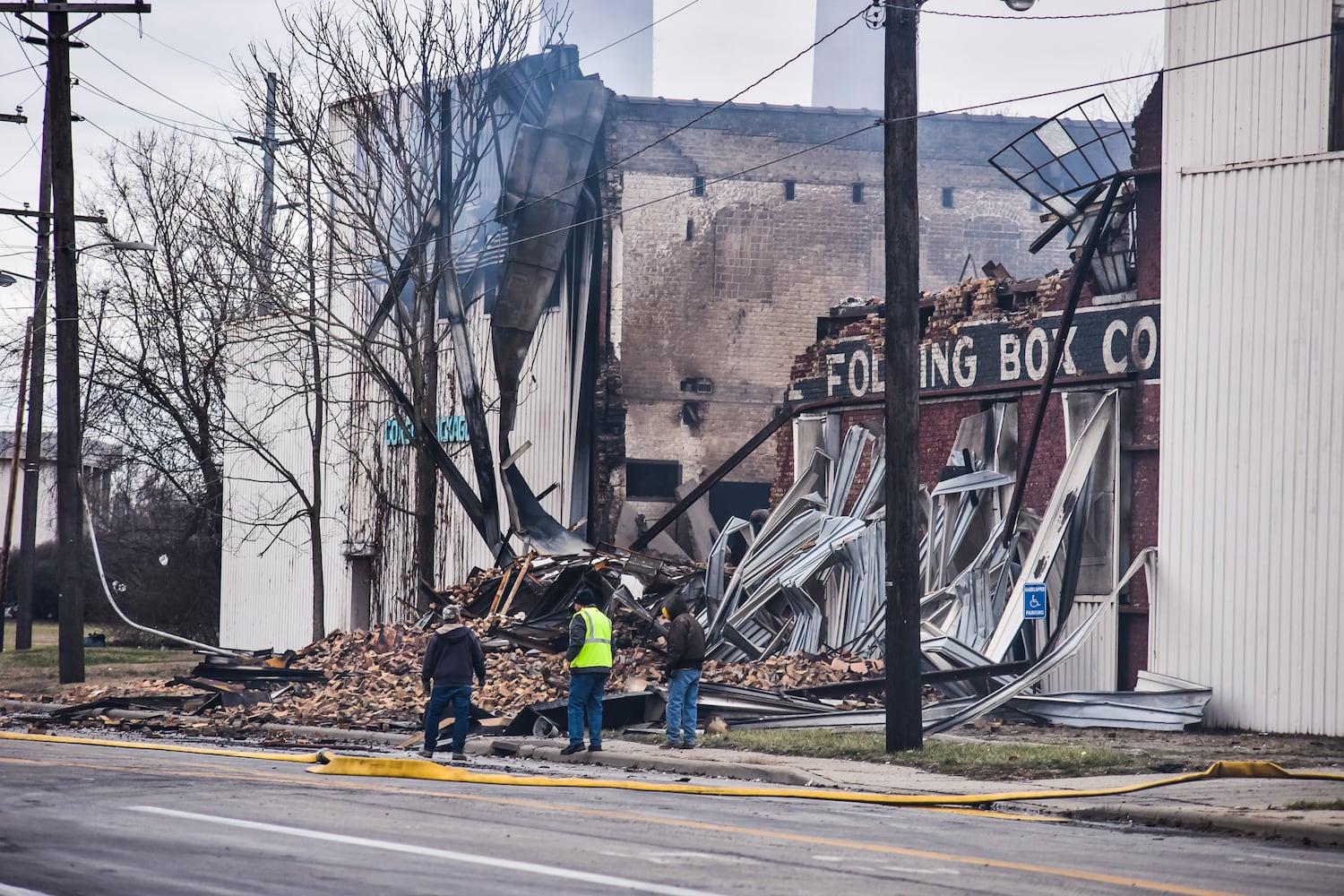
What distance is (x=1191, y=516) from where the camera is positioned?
18391mm

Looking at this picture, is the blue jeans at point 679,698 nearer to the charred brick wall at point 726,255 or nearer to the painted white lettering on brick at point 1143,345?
the painted white lettering on brick at point 1143,345

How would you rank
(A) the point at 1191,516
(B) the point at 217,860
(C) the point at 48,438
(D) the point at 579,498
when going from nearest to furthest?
(B) the point at 217,860
(A) the point at 1191,516
(D) the point at 579,498
(C) the point at 48,438

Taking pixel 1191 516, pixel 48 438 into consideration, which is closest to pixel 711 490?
pixel 1191 516

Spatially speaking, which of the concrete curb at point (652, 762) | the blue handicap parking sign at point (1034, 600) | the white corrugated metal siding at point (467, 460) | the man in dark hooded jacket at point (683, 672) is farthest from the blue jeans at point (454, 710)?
the white corrugated metal siding at point (467, 460)

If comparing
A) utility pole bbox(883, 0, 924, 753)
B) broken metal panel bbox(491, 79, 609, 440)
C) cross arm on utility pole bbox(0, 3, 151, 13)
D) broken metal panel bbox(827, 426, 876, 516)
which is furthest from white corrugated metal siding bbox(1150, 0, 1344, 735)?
cross arm on utility pole bbox(0, 3, 151, 13)

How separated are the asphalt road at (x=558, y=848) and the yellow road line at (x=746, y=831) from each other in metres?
0.02

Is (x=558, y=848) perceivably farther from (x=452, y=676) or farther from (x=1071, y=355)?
(x=1071, y=355)

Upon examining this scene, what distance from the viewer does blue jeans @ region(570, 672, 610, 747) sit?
15742 millimetres

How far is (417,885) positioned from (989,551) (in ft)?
50.8

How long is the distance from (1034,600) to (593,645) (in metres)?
6.27

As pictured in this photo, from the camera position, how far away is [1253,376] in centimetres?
1786

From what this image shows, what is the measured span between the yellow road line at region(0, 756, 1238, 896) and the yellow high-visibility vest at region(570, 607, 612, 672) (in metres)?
3.38

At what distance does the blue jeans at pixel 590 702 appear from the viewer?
1574 cm

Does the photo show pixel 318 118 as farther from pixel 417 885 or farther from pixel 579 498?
pixel 417 885
